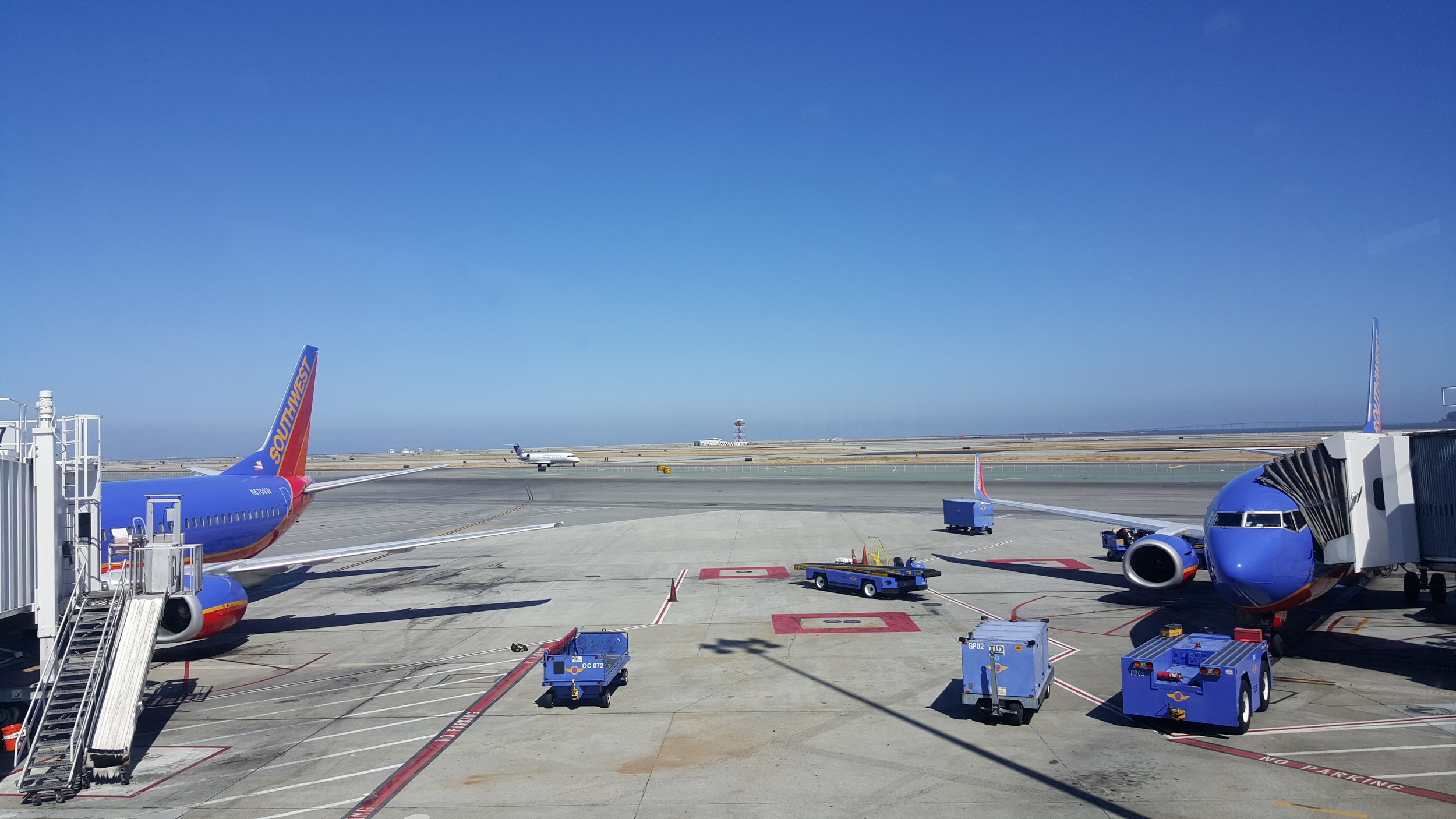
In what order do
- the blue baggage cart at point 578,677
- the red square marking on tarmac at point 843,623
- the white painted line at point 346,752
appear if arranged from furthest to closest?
the red square marking on tarmac at point 843,623
the blue baggage cart at point 578,677
the white painted line at point 346,752

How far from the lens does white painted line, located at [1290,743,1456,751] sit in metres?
15.1

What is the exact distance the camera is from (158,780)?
50.4 ft

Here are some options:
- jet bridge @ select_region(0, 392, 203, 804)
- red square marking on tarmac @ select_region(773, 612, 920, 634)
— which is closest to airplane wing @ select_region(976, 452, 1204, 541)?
red square marking on tarmac @ select_region(773, 612, 920, 634)

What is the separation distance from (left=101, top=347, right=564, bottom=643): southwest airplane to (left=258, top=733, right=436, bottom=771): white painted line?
21.3 feet

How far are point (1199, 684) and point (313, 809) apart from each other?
16523 mm

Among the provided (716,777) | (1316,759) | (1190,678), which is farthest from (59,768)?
(1316,759)

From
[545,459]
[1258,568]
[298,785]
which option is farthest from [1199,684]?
[545,459]

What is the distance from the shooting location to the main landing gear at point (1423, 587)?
27.9 meters

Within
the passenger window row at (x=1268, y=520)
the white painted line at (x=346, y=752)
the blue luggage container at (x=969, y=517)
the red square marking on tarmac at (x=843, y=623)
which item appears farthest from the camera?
the blue luggage container at (x=969, y=517)

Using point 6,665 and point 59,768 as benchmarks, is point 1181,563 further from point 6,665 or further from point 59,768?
point 6,665

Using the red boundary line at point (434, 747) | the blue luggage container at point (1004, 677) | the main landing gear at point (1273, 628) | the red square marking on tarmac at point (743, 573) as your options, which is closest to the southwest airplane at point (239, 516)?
the red boundary line at point (434, 747)

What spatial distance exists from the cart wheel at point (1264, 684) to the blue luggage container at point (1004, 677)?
15.6 feet

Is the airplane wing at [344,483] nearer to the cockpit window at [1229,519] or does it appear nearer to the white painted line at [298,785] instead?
the white painted line at [298,785]

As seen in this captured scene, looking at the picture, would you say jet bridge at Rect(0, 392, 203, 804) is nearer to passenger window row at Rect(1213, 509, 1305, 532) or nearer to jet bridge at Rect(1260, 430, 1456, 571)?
passenger window row at Rect(1213, 509, 1305, 532)
